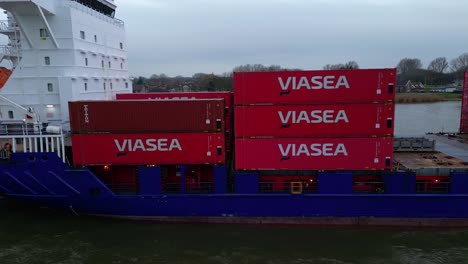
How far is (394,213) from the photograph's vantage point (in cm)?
1236

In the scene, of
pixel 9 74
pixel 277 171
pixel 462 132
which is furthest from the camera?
pixel 462 132

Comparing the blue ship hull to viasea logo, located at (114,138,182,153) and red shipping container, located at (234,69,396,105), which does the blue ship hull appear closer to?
viasea logo, located at (114,138,182,153)

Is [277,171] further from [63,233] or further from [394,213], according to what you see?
[63,233]

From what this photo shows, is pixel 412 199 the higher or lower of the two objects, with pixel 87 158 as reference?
lower

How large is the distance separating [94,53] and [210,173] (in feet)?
24.6

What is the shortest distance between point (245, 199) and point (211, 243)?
6.35 ft

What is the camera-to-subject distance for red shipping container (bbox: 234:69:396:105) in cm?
1180

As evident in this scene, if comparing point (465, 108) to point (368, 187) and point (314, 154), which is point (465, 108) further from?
point (314, 154)

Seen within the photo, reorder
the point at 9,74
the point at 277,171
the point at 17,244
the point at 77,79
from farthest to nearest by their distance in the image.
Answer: the point at 9,74 < the point at 77,79 < the point at 277,171 < the point at 17,244

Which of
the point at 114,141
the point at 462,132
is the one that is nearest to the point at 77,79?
the point at 114,141

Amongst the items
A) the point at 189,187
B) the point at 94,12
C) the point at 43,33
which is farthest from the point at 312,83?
the point at 43,33

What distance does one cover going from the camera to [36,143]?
42.9 feet

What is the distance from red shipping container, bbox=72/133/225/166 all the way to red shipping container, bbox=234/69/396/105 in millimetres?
2020

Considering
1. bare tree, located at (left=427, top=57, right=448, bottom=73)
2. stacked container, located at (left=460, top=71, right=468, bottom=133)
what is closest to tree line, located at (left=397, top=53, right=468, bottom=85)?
bare tree, located at (left=427, top=57, right=448, bottom=73)
